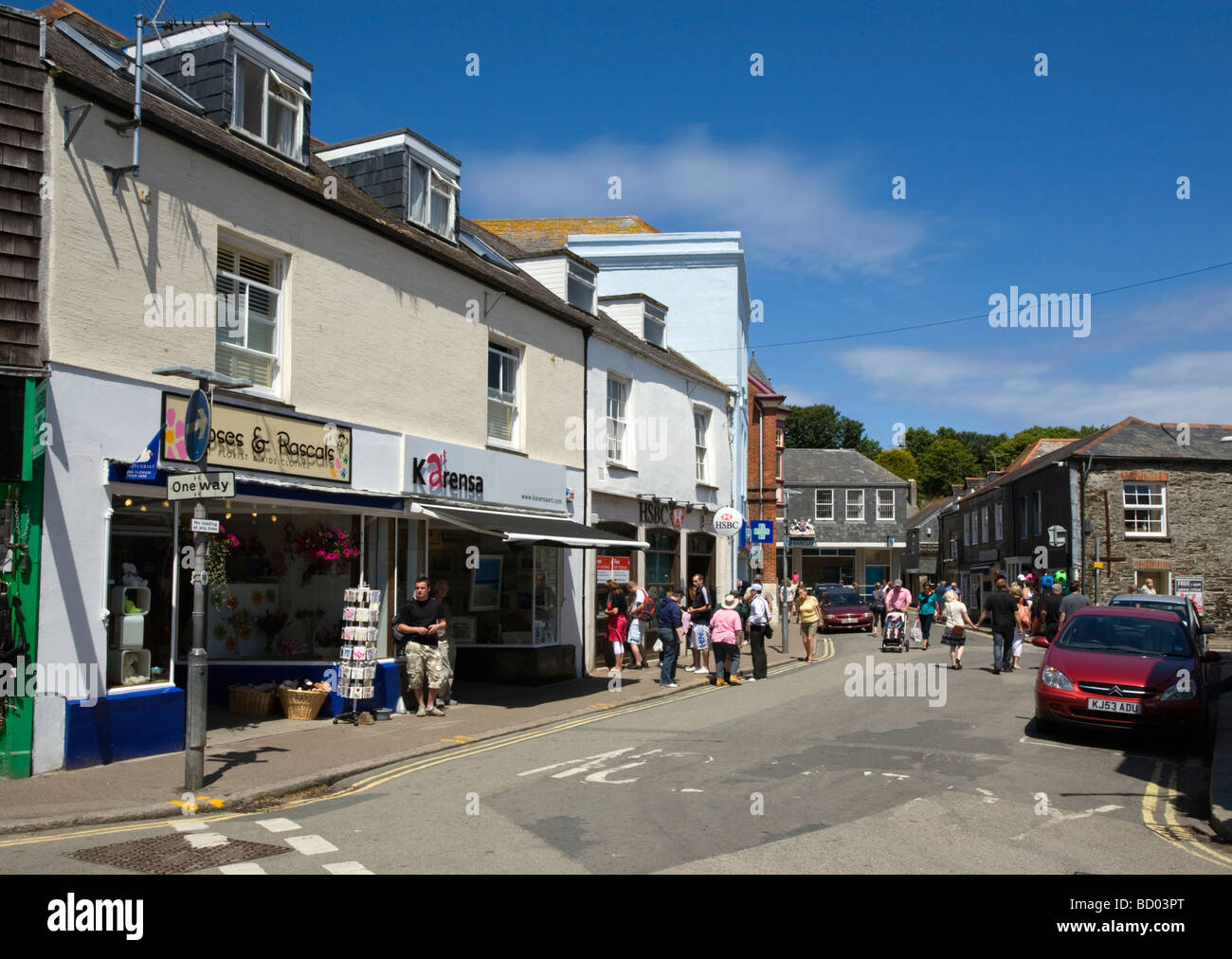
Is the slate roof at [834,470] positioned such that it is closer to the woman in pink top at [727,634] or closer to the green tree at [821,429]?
the green tree at [821,429]

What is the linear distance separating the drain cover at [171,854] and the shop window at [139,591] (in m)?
3.28

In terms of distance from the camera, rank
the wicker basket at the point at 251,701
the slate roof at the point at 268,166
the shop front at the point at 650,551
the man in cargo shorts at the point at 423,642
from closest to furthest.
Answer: the slate roof at the point at 268,166
the wicker basket at the point at 251,701
the man in cargo shorts at the point at 423,642
the shop front at the point at 650,551

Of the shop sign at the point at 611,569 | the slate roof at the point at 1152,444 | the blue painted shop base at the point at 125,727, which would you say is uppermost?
the slate roof at the point at 1152,444

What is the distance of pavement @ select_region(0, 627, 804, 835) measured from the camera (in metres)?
8.26

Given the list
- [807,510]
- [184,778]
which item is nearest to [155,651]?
[184,778]

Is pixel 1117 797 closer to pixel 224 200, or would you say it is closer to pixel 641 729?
pixel 641 729

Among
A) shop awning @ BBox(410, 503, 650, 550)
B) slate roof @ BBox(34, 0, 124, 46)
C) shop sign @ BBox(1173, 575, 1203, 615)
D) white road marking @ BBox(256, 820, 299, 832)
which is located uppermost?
slate roof @ BBox(34, 0, 124, 46)

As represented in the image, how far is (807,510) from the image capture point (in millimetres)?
61844

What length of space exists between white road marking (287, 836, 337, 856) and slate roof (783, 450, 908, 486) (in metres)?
56.1

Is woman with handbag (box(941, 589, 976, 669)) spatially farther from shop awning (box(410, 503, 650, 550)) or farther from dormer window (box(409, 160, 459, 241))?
dormer window (box(409, 160, 459, 241))

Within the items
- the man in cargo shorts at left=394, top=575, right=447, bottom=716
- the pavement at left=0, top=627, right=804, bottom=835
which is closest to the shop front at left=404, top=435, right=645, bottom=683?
the pavement at left=0, top=627, right=804, bottom=835

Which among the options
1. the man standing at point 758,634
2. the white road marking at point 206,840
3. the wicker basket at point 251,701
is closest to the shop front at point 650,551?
the man standing at point 758,634

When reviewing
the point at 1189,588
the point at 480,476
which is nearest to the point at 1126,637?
the point at 480,476

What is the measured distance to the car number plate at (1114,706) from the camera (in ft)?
37.1
